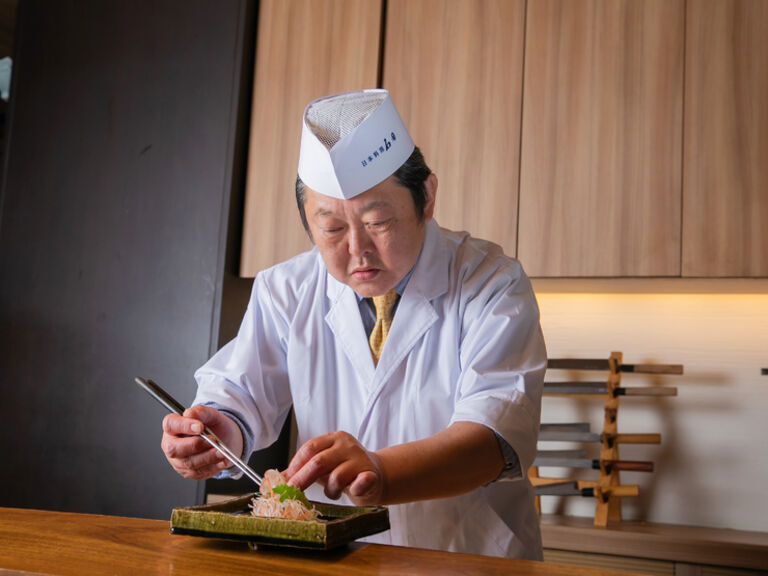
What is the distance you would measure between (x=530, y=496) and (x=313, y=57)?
179cm

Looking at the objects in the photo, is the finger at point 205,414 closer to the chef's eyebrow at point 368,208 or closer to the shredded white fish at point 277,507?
the shredded white fish at point 277,507

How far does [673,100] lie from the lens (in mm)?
2264

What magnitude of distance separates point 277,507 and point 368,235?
54cm

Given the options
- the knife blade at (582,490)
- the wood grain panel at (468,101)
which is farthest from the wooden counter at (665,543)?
the wood grain panel at (468,101)

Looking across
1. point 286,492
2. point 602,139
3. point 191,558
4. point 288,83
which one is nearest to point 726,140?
point 602,139

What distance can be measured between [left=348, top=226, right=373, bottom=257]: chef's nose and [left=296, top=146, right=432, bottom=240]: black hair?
0.13 metres

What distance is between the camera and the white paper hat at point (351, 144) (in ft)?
4.45

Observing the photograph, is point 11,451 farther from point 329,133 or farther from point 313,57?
point 329,133

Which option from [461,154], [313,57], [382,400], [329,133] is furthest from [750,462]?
[313,57]

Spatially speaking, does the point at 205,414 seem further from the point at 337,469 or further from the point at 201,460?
the point at 337,469

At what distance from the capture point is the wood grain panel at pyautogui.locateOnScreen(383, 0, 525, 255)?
8.01ft

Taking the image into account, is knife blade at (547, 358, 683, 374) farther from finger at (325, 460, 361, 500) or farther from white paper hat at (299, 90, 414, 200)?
finger at (325, 460, 361, 500)

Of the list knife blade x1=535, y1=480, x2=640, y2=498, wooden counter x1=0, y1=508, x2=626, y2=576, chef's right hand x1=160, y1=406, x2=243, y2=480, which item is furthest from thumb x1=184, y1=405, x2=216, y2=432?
knife blade x1=535, y1=480, x2=640, y2=498

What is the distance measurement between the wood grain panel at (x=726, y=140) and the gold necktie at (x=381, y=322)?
1.04 meters
